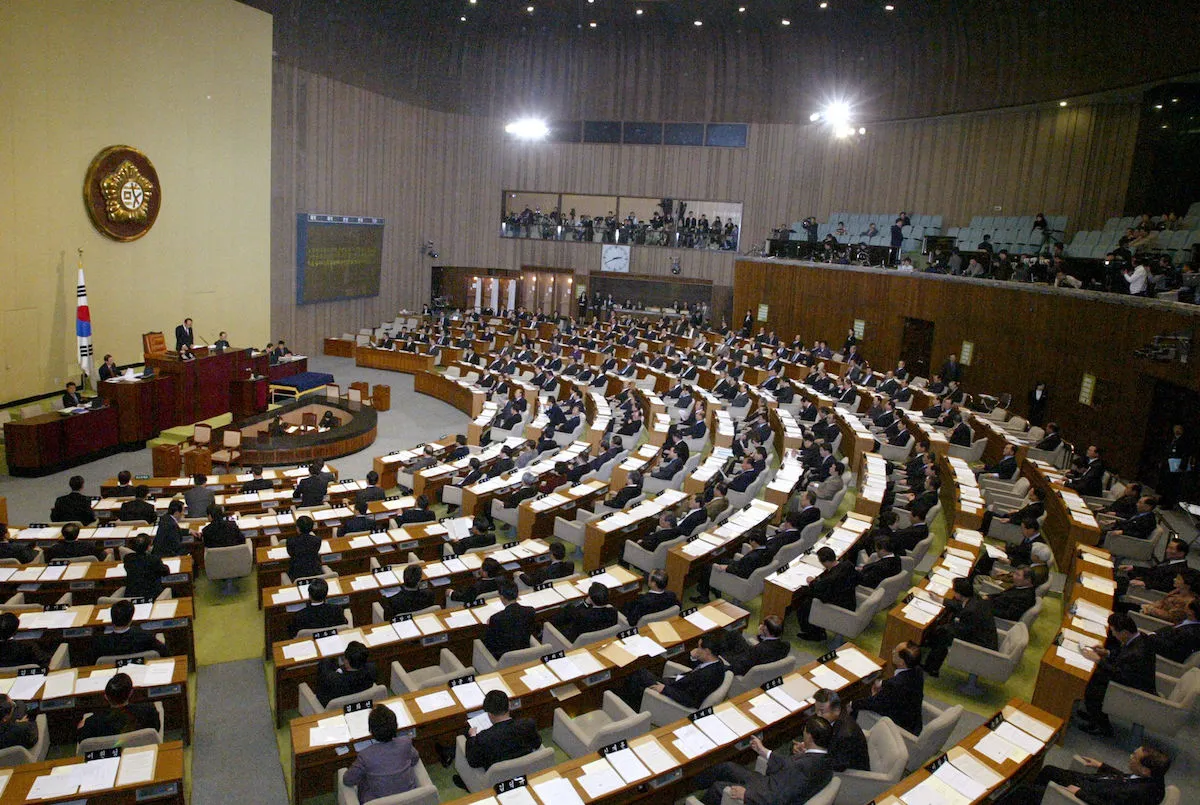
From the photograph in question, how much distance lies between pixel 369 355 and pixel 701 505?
671 inches

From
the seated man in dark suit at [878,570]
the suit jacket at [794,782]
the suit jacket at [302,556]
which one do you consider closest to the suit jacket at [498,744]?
the suit jacket at [794,782]

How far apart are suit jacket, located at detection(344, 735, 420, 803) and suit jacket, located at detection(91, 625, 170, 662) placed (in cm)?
275

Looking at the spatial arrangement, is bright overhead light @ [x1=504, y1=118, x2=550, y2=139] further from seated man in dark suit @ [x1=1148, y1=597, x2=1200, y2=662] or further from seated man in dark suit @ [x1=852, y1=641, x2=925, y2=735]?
seated man in dark suit @ [x1=852, y1=641, x2=925, y2=735]

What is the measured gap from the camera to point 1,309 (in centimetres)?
1540

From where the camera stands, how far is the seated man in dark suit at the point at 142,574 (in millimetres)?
7812

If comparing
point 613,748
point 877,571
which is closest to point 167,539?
point 613,748

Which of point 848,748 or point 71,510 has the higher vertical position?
point 848,748

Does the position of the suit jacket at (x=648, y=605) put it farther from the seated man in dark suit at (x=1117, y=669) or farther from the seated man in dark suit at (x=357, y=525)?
the seated man in dark suit at (x=357, y=525)

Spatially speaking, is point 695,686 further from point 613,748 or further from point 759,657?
point 613,748

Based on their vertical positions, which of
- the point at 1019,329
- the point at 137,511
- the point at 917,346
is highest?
the point at 1019,329

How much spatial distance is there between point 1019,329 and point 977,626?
1186cm

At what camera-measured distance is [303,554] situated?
8500 millimetres

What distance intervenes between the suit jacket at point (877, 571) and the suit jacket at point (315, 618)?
5.44 meters

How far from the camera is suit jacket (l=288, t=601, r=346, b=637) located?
723 centimetres
